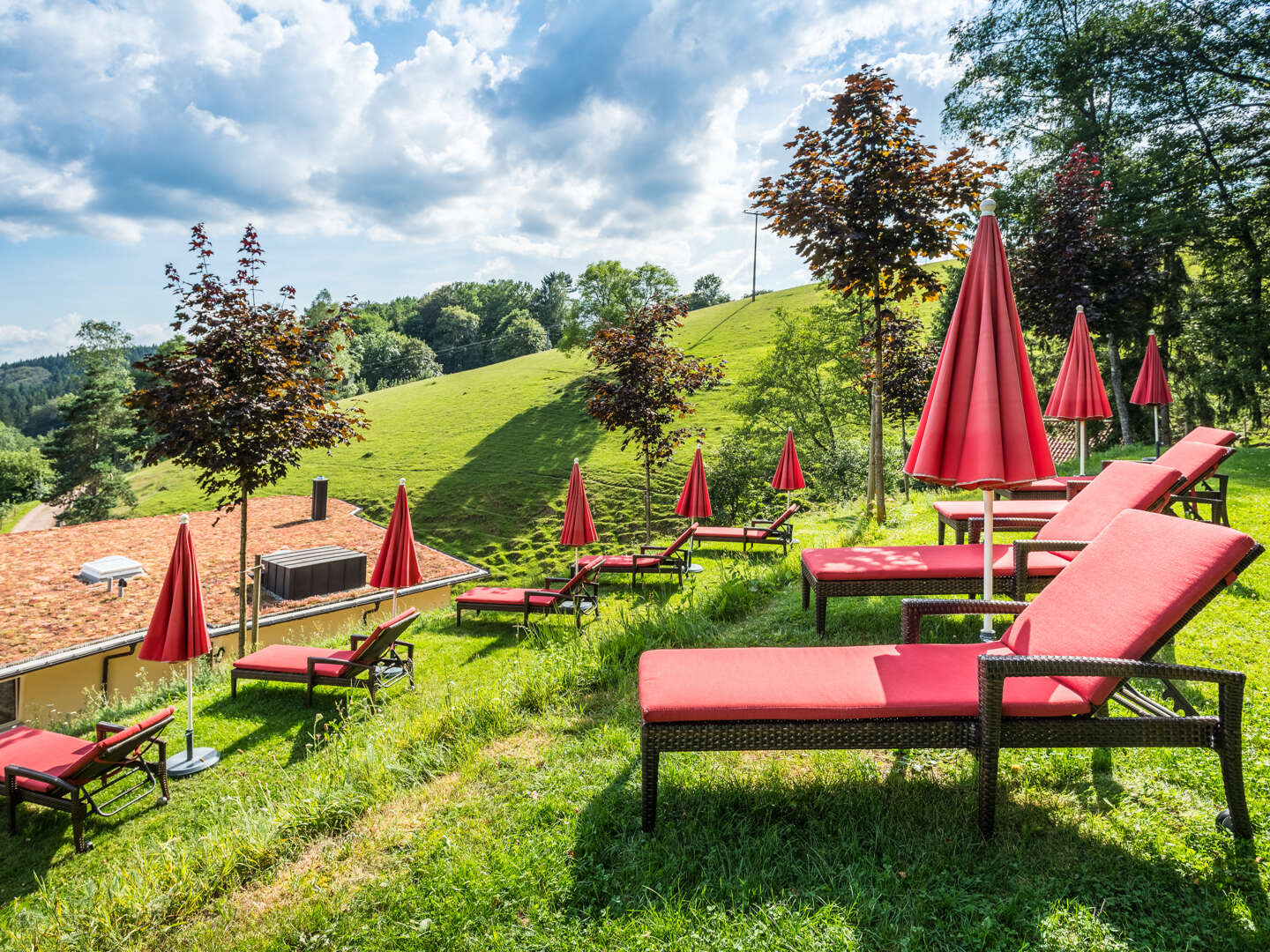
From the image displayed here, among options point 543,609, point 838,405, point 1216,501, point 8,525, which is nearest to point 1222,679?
point 1216,501

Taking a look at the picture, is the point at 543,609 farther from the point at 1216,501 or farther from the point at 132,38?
the point at 132,38

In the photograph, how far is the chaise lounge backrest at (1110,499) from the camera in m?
4.24

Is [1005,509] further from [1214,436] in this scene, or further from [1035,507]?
[1214,436]

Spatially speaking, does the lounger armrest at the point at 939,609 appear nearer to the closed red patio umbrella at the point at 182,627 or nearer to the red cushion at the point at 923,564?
the red cushion at the point at 923,564

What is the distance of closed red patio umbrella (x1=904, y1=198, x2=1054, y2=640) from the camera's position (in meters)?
3.09

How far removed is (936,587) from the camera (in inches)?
177

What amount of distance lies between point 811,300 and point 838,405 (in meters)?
27.1

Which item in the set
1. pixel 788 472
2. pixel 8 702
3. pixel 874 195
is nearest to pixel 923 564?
pixel 874 195

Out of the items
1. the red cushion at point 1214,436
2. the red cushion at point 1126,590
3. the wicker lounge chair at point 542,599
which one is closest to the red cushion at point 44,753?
the wicker lounge chair at point 542,599

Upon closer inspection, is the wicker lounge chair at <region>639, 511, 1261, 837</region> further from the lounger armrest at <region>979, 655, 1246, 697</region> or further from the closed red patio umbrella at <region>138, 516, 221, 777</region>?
the closed red patio umbrella at <region>138, 516, 221, 777</region>

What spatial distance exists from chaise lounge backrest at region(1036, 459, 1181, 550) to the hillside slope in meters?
18.5

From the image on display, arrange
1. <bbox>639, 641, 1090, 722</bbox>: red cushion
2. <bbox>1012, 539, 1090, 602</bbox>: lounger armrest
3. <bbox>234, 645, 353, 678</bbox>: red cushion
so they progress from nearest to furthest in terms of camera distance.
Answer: <bbox>639, 641, 1090, 722</bbox>: red cushion
<bbox>1012, 539, 1090, 602</bbox>: lounger armrest
<bbox>234, 645, 353, 678</bbox>: red cushion

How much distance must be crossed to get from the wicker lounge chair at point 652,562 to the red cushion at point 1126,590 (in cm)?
593

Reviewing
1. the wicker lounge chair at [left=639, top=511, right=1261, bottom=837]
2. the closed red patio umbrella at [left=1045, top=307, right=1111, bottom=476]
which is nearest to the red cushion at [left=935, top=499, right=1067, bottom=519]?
the closed red patio umbrella at [left=1045, top=307, right=1111, bottom=476]
